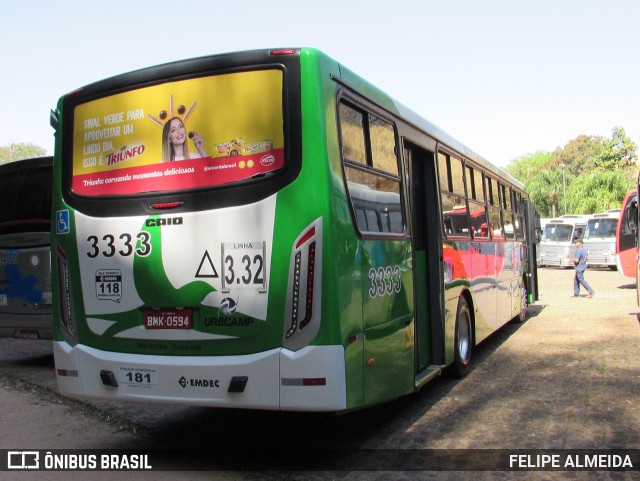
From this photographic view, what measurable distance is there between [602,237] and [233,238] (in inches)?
1212

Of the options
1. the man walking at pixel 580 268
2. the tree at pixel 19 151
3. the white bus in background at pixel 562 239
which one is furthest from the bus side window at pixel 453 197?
the tree at pixel 19 151

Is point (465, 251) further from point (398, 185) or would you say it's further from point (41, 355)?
point (41, 355)

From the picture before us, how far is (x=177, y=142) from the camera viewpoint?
502cm

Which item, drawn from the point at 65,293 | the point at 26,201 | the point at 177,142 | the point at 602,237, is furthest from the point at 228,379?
the point at 602,237

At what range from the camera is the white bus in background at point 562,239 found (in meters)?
35.4

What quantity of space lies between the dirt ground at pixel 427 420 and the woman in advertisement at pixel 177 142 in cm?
242

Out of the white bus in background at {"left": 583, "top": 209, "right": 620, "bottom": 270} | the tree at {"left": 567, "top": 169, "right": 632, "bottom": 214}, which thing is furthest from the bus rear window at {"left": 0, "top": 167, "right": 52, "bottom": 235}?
the tree at {"left": 567, "top": 169, "right": 632, "bottom": 214}

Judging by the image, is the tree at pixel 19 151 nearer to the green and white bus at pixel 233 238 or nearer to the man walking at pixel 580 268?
the man walking at pixel 580 268

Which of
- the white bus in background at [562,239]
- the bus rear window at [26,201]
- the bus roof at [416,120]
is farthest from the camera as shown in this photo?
the white bus in background at [562,239]

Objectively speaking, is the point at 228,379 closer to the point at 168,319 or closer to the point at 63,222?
the point at 168,319

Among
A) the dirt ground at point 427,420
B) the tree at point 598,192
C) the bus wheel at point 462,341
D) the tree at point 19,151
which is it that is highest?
the tree at point 19,151

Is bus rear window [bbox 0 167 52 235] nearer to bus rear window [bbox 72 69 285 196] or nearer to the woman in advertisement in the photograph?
bus rear window [bbox 72 69 285 196]

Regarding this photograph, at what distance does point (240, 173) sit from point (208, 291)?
89 cm

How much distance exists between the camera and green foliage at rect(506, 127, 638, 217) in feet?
182
